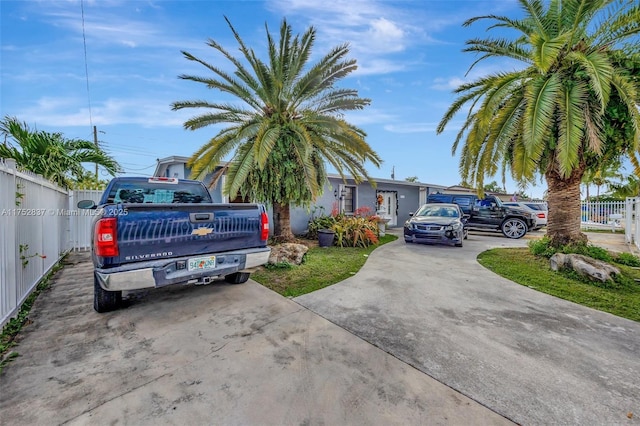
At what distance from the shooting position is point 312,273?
5.66 meters

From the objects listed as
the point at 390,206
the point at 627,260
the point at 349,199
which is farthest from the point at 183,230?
the point at 390,206

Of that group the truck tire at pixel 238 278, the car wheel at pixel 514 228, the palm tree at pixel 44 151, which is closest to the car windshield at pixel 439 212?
the car wheel at pixel 514 228

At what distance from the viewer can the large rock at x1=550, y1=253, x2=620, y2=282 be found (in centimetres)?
511

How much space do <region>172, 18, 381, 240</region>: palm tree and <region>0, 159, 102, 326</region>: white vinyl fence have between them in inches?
125

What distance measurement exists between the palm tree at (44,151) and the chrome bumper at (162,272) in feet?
18.5

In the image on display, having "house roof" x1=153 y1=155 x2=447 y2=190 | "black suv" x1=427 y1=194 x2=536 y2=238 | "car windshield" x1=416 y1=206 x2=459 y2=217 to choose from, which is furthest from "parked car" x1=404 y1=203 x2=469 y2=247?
"house roof" x1=153 y1=155 x2=447 y2=190

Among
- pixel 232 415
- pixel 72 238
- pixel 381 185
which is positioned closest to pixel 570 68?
pixel 232 415

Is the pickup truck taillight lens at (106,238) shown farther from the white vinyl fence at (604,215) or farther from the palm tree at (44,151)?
the white vinyl fence at (604,215)

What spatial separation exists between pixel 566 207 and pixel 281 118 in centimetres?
781

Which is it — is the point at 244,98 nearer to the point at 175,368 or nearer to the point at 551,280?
the point at 175,368

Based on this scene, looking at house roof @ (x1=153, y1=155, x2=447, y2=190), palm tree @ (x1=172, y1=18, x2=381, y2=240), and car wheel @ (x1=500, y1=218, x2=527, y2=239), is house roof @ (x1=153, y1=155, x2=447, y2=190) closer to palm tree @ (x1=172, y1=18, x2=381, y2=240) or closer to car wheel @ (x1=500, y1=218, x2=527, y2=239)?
palm tree @ (x1=172, y1=18, x2=381, y2=240)

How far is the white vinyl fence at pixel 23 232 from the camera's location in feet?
10.5

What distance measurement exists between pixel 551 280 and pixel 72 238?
1254 cm

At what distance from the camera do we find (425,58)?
9.27m
